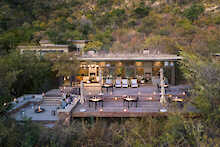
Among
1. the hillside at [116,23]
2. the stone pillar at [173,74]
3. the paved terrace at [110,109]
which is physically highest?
the hillside at [116,23]

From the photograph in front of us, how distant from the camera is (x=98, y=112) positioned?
967 centimetres

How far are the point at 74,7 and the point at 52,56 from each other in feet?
125

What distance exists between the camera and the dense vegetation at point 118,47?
267 inches

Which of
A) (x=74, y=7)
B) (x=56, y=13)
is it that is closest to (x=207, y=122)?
(x=56, y=13)

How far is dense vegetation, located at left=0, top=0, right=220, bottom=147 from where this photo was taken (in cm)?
678

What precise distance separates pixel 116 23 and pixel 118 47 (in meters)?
15.4

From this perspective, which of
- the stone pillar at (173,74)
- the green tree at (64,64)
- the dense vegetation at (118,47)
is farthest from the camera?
the stone pillar at (173,74)

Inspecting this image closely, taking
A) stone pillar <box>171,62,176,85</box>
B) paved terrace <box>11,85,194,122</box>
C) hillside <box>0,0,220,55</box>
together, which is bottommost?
paved terrace <box>11,85,194,122</box>

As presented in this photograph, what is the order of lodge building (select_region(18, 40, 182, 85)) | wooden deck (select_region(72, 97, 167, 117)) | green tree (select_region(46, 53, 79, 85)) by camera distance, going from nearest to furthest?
1. wooden deck (select_region(72, 97, 167, 117))
2. green tree (select_region(46, 53, 79, 85))
3. lodge building (select_region(18, 40, 182, 85))

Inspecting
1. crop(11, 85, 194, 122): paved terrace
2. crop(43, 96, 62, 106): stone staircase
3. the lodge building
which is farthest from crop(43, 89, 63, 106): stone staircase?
the lodge building

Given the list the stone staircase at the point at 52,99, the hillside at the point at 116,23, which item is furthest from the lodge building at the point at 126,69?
the hillside at the point at 116,23

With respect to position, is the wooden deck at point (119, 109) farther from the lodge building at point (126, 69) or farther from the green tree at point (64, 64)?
Answer: the lodge building at point (126, 69)

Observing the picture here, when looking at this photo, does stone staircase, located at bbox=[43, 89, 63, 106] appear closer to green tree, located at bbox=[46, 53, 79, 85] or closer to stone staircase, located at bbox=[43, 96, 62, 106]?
stone staircase, located at bbox=[43, 96, 62, 106]

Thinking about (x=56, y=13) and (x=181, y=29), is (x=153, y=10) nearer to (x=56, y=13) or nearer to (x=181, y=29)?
(x=181, y=29)
